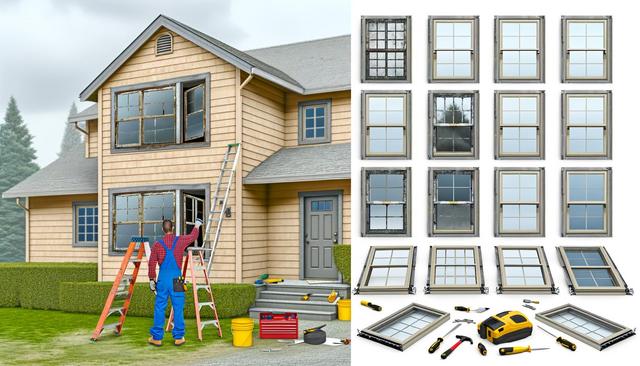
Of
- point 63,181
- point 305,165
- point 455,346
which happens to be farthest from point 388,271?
point 63,181

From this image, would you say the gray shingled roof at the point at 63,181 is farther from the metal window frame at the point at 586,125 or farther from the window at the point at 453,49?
the metal window frame at the point at 586,125

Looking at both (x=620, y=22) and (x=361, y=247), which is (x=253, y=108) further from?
(x=620, y=22)

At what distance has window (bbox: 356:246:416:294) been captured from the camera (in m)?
8.54

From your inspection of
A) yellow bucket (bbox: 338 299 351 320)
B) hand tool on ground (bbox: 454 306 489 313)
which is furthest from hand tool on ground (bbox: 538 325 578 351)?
yellow bucket (bbox: 338 299 351 320)

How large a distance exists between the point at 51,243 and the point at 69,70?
258 feet

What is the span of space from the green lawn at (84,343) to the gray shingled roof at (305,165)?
3749mm

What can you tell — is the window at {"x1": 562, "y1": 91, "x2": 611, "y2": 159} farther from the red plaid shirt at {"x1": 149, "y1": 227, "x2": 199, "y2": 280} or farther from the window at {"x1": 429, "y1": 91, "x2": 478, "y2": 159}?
the red plaid shirt at {"x1": 149, "y1": 227, "x2": 199, "y2": 280}

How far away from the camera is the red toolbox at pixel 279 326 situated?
12.3 meters

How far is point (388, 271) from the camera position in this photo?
8.65 m

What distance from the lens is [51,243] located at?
21344mm

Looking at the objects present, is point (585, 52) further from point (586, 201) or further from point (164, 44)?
point (164, 44)

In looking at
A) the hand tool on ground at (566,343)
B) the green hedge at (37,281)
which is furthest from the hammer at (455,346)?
the green hedge at (37,281)

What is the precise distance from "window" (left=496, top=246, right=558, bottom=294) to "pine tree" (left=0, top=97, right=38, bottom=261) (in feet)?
140

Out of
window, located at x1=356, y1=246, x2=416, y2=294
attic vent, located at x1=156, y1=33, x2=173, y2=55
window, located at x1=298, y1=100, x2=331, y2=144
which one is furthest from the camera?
window, located at x1=298, y1=100, x2=331, y2=144
